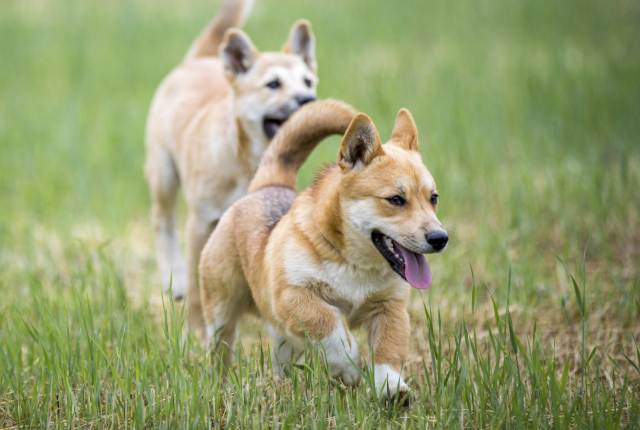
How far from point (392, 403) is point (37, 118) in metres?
7.66

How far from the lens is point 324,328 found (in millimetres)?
2820

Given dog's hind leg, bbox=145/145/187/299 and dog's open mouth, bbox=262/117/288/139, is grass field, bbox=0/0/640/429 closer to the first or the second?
dog's hind leg, bbox=145/145/187/299

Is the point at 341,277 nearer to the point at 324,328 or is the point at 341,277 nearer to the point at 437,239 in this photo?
the point at 324,328

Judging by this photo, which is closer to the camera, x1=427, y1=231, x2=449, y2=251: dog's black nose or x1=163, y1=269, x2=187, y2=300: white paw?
x1=427, y1=231, x2=449, y2=251: dog's black nose

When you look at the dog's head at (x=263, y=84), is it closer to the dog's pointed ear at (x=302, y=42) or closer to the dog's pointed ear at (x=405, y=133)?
the dog's pointed ear at (x=302, y=42)

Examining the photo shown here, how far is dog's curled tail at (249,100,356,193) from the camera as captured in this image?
3.54m

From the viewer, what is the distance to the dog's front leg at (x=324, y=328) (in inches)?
111

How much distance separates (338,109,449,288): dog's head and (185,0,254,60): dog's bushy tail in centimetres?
386

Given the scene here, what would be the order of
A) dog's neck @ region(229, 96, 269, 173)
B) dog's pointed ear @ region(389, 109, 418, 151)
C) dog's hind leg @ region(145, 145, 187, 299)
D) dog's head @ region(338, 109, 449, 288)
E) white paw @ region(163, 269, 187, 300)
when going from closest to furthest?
dog's head @ region(338, 109, 449, 288) < dog's pointed ear @ region(389, 109, 418, 151) < dog's neck @ region(229, 96, 269, 173) < white paw @ region(163, 269, 187, 300) < dog's hind leg @ region(145, 145, 187, 299)

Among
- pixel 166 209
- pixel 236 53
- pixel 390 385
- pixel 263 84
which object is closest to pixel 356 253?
pixel 390 385

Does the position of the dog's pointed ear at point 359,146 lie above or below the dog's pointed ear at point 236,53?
below

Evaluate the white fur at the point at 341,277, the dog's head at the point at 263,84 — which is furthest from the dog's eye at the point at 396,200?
the dog's head at the point at 263,84

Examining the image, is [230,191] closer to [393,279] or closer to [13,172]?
[393,279]

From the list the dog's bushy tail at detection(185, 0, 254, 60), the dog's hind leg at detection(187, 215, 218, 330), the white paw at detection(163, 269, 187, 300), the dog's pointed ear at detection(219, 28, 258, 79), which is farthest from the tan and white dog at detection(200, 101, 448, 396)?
the dog's bushy tail at detection(185, 0, 254, 60)
